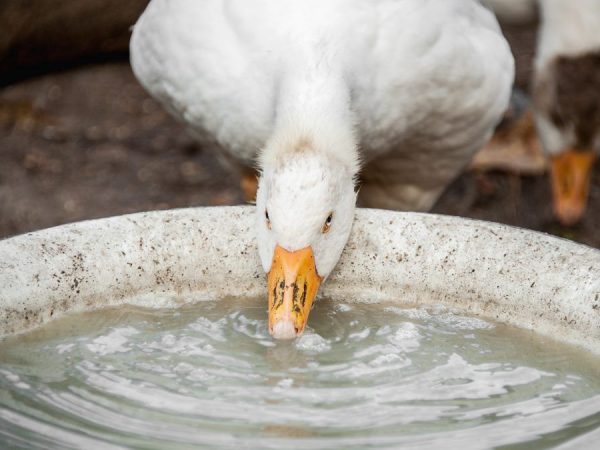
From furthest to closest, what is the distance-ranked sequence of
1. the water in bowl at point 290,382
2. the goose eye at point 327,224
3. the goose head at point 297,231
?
the goose eye at point 327,224, the goose head at point 297,231, the water in bowl at point 290,382

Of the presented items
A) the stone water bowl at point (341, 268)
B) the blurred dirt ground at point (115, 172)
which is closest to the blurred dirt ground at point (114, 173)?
the blurred dirt ground at point (115, 172)

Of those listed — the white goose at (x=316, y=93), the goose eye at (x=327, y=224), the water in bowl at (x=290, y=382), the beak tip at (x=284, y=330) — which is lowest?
the water in bowl at (x=290, y=382)

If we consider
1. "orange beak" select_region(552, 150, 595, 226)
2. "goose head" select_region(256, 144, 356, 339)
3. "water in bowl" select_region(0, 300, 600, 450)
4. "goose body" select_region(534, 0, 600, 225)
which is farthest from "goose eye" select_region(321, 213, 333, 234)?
"orange beak" select_region(552, 150, 595, 226)

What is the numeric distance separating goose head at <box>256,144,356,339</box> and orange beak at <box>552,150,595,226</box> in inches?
112

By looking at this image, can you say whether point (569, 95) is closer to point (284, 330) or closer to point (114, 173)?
point (114, 173)

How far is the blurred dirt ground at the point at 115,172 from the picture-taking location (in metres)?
5.44

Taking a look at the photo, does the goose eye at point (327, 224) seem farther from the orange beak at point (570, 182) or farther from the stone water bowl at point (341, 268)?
the orange beak at point (570, 182)

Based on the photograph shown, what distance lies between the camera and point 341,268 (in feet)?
8.30

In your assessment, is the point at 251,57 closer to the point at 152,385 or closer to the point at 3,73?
the point at 152,385

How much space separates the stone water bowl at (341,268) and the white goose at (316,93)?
90mm

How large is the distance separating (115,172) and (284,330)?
12.3 ft

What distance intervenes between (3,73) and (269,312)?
2947mm

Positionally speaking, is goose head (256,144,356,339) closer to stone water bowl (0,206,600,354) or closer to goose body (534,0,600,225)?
stone water bowl (0,206,600,354)

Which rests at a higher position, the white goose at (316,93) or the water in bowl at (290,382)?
the white goose at (316,93)
